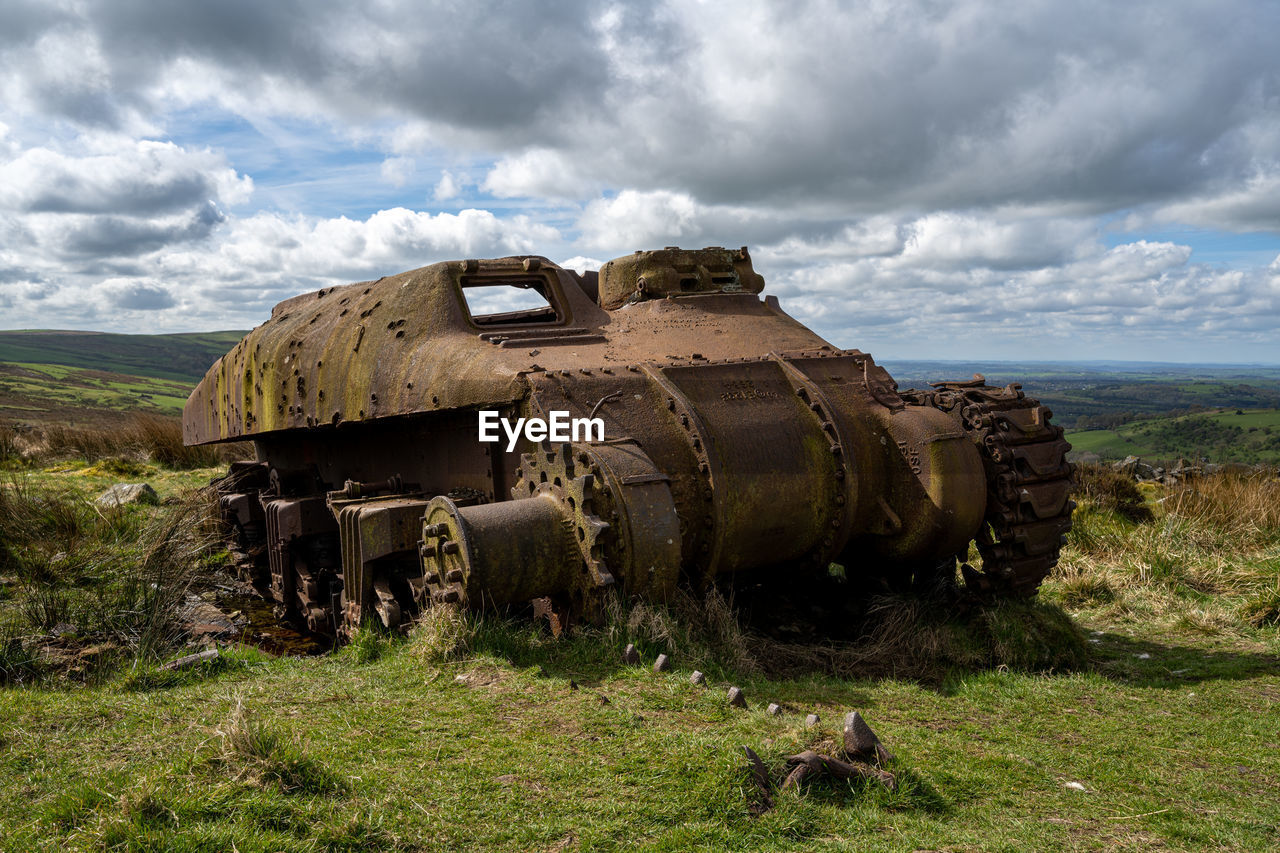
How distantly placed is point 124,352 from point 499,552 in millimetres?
115447

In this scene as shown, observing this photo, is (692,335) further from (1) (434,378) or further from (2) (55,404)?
(2) (55,404)

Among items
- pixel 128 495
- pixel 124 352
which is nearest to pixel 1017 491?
pixel 128 495

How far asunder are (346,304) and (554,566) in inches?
173

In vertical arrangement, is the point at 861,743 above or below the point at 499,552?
below

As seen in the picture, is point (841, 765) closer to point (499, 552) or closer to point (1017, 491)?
point (499, 552)

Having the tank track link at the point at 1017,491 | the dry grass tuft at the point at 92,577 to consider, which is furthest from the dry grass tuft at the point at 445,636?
the tank track link at the point at 1017,491

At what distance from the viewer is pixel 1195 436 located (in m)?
40.2

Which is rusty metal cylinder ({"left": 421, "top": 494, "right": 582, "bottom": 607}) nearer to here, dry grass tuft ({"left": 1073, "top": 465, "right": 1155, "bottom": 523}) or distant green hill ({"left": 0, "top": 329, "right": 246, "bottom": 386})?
dry grass tuft ({"left": 1073, "top": 465, "right": 1155, "bottom": 523})

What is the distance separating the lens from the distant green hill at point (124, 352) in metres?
94.4

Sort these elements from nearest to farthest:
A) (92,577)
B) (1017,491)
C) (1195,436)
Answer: (1017,491) → (92,577) → (1195,436)

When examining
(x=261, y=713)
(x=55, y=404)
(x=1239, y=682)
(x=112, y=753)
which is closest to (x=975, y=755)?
(x=1239, y=682)

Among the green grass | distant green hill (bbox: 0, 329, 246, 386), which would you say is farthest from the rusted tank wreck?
distant green hill (bbox: 0, 329, 246, 386)

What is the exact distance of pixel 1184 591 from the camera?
8.47m

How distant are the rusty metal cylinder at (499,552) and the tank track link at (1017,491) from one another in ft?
9.30
